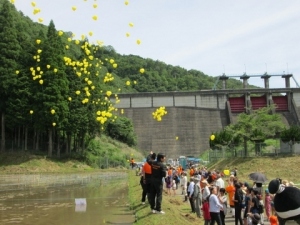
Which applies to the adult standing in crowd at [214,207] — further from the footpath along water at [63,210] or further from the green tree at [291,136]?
the green tree at [291,136]

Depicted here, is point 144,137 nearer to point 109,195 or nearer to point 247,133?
point 247,133

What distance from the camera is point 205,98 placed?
67688 millimetres

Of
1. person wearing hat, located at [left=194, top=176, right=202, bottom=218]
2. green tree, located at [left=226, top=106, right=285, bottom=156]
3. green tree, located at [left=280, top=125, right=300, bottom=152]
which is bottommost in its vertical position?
person wearing hat, located at [left=194, top=176, right=202, bottom=218]

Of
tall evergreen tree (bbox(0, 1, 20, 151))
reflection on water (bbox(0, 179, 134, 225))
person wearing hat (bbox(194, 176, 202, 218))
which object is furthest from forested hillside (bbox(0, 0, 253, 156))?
person wearing hat (bbox(194, 176, 202, 218))

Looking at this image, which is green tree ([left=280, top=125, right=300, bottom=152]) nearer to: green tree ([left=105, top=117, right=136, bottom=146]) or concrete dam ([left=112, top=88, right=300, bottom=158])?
green tree ([left=105, top=117, right=136, bottom=146])

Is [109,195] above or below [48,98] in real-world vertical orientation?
below

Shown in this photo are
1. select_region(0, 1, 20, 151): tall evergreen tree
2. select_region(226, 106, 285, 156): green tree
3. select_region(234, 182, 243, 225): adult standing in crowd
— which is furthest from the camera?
select_region(226, 106, 285, 156): green tree

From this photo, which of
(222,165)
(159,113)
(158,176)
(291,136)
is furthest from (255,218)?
(222,165)

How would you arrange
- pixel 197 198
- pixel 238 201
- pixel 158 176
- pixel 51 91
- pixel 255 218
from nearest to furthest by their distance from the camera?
pixel 255 218
pixel 158 176
pixel 238 201
pixel 197 198
pixel 51 91

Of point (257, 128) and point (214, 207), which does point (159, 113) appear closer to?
point (214, 207)

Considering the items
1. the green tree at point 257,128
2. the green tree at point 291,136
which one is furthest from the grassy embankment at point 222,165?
the green tree at point 257,128

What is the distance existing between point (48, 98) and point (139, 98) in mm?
33516

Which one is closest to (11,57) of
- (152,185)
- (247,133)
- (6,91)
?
(6,91)

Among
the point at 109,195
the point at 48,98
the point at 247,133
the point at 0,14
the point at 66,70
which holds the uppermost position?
the point at 0,14
